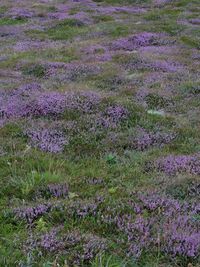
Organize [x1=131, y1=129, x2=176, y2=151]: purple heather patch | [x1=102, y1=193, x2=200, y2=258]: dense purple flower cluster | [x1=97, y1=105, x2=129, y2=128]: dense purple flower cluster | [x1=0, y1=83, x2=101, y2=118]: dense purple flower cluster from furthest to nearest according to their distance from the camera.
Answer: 1. [x1=0, y1=83, x2=101, y2=118]: dense purple flower cluster
2. [x1=97, y1=105, x2=129, y2=128]: dense purple flower cluster
3. [x1=131, y1=129, x2=176, y2=151]: purple heather patch
4. [x1=102, y1=193, x2=200, y2=258]: dense purple flower cluster

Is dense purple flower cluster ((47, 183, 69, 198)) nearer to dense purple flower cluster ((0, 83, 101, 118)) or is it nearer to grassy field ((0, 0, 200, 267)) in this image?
grassy field ((0, 0, 200, 267))

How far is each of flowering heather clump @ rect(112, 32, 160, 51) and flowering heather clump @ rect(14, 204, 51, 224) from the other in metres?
16.6

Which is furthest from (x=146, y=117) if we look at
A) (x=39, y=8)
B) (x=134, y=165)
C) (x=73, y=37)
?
(x=39, y=8)

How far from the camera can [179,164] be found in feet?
31.1

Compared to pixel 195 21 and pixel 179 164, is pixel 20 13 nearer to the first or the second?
pixel 195 21

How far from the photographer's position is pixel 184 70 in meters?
18.4

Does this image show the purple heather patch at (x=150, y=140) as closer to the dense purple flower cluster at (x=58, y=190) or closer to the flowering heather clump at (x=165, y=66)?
the dense purple flower cluster at (x=58, y=190)

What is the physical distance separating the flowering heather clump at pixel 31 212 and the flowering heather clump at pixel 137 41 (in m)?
16.6

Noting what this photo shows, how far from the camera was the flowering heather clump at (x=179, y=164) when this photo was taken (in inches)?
358

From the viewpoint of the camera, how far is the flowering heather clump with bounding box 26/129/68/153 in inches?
405

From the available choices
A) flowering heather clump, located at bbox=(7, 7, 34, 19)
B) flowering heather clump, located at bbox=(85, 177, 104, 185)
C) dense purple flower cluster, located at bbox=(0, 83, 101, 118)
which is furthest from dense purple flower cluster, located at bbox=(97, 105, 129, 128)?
flowering heather clump, located at bbox=(7, 7, 34, 19)

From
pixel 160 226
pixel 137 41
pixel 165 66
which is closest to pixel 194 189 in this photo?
pixel 160 226

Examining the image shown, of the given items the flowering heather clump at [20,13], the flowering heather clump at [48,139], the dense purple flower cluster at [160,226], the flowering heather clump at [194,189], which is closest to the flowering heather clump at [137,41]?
the flowering heather clump at [20,13]

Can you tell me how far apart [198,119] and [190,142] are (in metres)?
1.89
